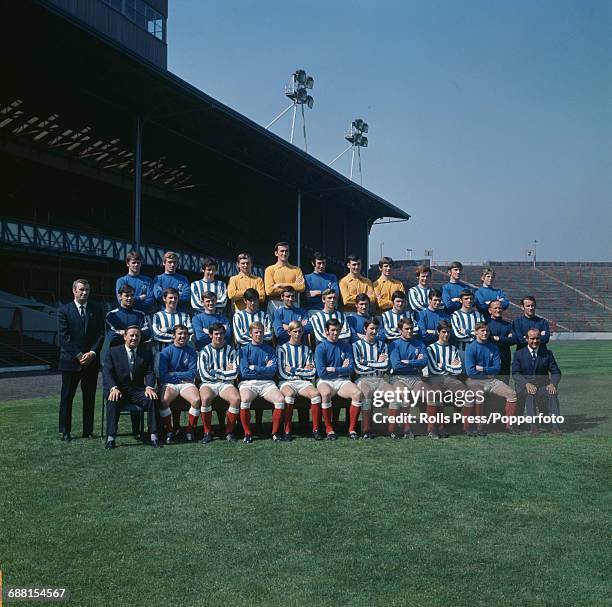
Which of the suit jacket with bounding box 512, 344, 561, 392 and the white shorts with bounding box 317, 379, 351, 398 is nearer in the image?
the white shorts with bounding box 317, 379, 351, 398

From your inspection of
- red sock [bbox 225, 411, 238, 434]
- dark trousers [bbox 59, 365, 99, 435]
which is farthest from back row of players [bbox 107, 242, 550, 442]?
dark trousers [bbox 59, 365, 99, 435]

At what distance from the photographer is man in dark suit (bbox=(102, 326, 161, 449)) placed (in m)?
6.87

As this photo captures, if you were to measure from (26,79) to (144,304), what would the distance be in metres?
16.0

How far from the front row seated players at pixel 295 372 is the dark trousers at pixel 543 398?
250 cm

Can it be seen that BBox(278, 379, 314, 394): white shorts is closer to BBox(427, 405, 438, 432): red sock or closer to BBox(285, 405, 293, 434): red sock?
BBox(285, 405, 293, 434): red sock

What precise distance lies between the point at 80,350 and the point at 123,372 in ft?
2.15

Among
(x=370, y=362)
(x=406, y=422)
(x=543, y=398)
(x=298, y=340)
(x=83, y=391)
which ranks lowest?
(x=406, y=422)

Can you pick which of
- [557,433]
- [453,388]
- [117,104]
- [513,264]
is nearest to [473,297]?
[453,388]

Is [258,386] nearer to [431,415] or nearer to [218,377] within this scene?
[218,377]

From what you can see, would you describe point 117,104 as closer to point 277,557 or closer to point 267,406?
point 267,406

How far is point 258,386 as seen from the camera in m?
7.42

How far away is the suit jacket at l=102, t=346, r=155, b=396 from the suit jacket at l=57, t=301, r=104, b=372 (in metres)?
0.42

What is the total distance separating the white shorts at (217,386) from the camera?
7.30 meters

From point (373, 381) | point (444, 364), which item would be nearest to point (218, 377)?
point (373, 381)
